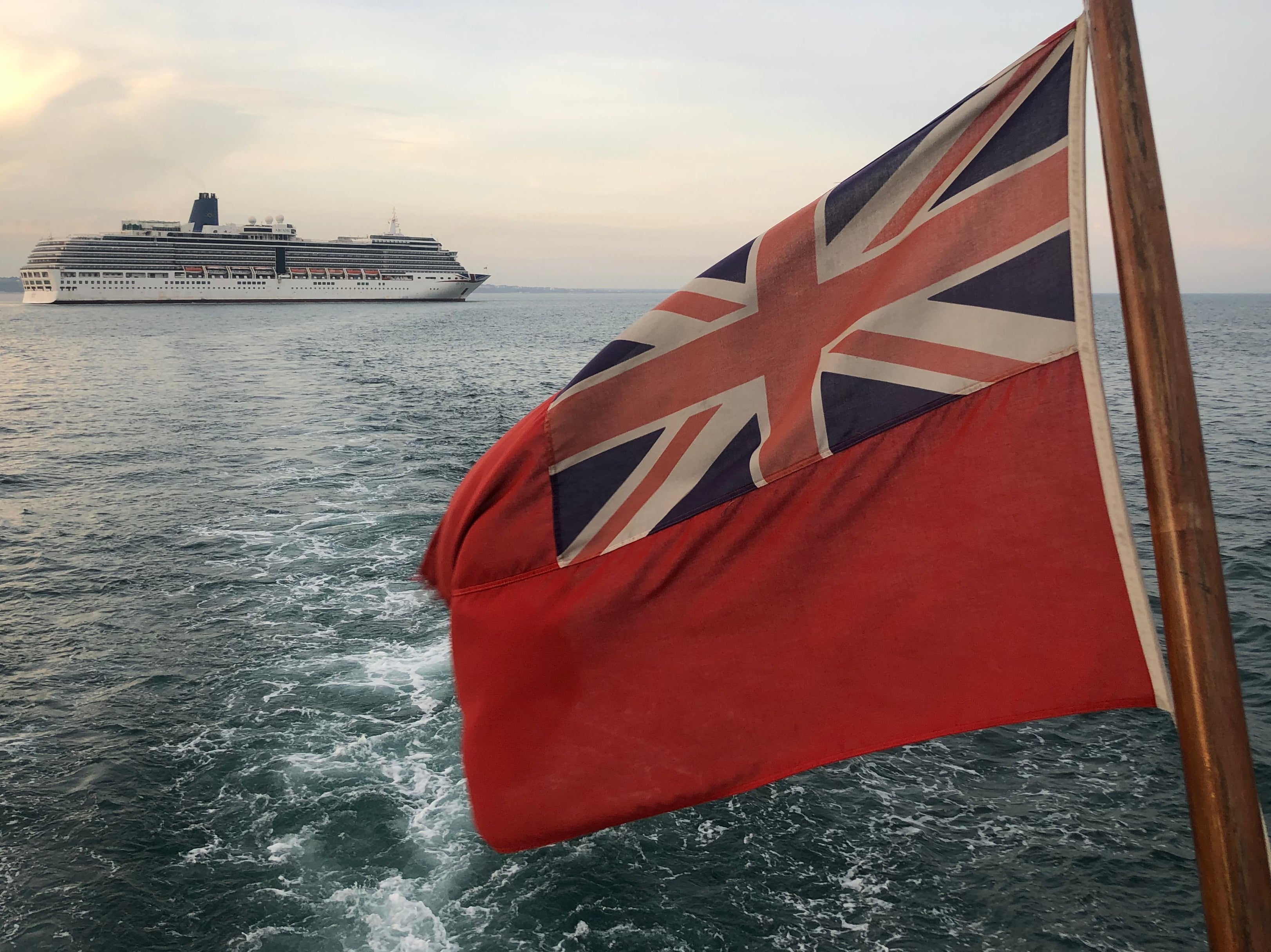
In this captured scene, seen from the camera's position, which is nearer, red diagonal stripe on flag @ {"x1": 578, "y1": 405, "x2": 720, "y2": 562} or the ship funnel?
red diagonal stripe on flag @ {"x1": 578, "y1": 405, "x2": 720, "y2": 562}

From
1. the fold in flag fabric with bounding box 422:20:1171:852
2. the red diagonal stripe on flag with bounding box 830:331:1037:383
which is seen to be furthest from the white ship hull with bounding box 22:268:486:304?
the red diagonal stripe on flag with bounding box 830:331:1037:383

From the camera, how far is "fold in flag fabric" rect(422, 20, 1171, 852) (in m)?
2.98

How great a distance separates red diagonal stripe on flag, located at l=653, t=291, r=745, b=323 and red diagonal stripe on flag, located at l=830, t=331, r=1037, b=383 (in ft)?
1.60

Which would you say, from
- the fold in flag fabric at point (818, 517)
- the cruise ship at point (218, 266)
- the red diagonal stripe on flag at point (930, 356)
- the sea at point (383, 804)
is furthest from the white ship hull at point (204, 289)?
the red diagonal stripe on flag at point (930, 356)

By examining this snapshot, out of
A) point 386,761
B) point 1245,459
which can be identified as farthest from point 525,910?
point 1245,459

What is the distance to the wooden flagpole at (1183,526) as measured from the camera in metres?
2.07

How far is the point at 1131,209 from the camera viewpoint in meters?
2.10

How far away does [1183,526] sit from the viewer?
2.10 m

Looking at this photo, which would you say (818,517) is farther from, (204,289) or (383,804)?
(204,289)

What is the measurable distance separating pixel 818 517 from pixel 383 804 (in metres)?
9.35

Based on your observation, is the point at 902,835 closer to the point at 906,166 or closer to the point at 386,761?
the point at 386,761

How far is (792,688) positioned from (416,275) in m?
142

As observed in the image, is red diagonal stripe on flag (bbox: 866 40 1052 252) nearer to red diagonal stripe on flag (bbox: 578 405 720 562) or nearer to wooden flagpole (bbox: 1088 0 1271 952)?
wooden flagpole (bbox: 1088 0 1271 952)

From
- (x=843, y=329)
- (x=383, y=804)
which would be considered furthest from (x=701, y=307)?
(x=383, y=804)
